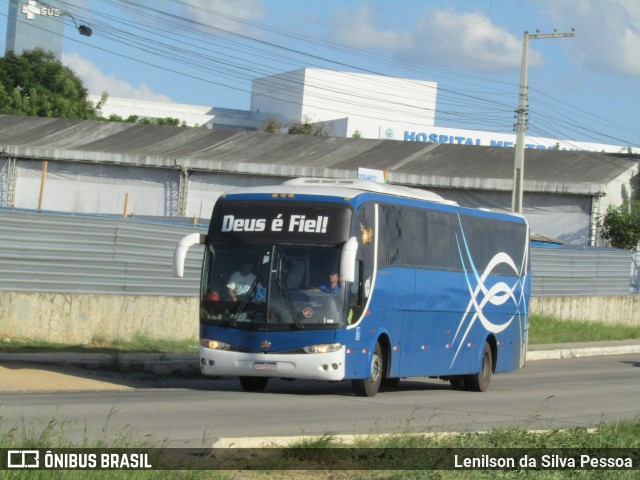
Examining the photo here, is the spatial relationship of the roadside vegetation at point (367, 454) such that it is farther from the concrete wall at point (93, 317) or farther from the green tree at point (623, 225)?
the green tree at point (623, 225)

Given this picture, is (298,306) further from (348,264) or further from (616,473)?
(616,473)

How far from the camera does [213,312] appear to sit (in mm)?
17062

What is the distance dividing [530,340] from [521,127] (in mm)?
7009

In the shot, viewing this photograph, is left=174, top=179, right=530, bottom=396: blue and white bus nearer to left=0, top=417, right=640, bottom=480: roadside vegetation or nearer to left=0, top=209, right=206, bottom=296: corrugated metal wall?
left=0, top=417, right=640, bottom=480: roadside vegetation

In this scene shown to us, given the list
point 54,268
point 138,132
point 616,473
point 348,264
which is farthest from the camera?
point 138,132

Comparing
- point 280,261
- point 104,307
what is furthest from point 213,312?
point 104,307

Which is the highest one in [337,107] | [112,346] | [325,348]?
[337,107]

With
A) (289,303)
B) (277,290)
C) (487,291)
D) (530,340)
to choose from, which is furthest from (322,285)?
(530,340)

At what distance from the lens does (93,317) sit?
2236 cm

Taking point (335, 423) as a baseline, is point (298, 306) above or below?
above

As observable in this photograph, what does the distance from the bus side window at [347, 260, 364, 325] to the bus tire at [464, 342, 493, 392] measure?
491 cm

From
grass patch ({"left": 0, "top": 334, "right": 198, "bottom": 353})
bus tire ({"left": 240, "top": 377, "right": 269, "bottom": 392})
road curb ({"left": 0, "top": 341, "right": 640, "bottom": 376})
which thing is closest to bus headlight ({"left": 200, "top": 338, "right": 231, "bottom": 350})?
bus tire ({"left": 240, "top": 377, "right": 269, "bottom": 392})

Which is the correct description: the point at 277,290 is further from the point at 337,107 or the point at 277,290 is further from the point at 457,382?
the point at 337,107

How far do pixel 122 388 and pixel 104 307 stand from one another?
541 cm
